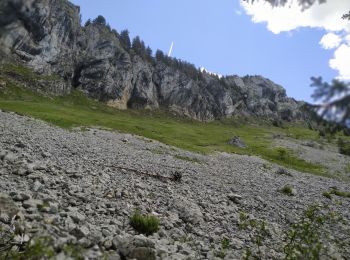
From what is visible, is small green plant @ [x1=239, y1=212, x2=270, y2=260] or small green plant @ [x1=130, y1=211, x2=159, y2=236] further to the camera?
small green plant @ [x1=130, y1=211, x2=159, y2=236]

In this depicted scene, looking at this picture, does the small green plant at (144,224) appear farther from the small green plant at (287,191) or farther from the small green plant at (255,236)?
the small green plant at (287,191)

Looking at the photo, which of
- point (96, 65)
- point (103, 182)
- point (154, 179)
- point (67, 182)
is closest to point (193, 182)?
point (154, 179)

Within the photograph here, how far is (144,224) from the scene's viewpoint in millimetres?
14078

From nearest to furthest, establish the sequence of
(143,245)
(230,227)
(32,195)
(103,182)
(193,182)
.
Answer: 1. (143,245)
2. (32,195)
3. (230,227)
4. (103,182)
5. (193,182)

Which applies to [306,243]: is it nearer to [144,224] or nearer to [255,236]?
[255,236]

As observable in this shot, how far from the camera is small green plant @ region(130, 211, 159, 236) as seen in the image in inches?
552

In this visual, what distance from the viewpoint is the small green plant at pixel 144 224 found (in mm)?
14020

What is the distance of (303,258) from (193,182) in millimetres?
15823

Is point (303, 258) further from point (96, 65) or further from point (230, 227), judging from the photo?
point (96, 65)

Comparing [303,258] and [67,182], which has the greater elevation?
[303,258]

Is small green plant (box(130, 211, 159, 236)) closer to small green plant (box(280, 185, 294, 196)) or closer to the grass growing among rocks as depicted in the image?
small green plant (box(280, 185, 294, 196))

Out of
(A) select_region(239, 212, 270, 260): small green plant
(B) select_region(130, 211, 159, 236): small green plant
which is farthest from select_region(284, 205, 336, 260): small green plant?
(B) select_region(130, 211, 159, 236): small green plant

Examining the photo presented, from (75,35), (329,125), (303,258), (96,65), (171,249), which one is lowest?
(171,249)

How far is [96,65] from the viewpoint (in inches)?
7790
